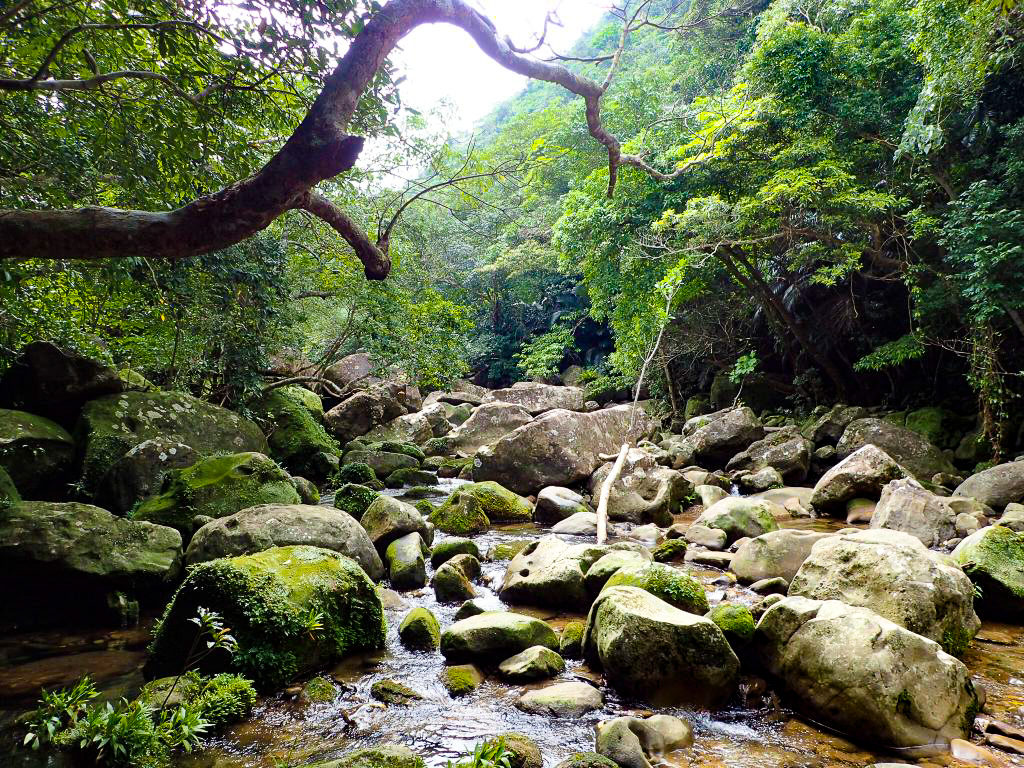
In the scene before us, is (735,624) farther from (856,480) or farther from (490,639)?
(856,480)

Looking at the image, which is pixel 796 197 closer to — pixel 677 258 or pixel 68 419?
pixel 677 258

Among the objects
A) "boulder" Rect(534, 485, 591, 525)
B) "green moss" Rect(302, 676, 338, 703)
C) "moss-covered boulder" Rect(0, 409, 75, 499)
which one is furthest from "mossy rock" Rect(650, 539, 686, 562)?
"moss-covered boulder" Rect(0, 409, 75, 499)

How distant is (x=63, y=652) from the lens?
4.89 m

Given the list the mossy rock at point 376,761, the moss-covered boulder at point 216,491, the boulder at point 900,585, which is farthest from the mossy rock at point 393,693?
the moss-covered boulder at point 216,491

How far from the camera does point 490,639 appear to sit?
472 centimetres

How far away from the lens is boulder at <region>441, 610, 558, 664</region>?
4703mm

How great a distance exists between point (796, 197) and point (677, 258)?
10.6 ft

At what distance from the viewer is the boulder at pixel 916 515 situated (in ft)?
24.0

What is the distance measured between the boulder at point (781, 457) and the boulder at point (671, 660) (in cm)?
889

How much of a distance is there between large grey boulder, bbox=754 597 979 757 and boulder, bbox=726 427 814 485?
8702mm

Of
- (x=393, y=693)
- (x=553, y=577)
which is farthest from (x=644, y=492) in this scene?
(x=393, y=693)

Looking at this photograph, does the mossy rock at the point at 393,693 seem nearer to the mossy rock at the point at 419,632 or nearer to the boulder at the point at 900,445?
the mossy rock at the point at 419,632

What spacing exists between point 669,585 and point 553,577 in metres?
1.35

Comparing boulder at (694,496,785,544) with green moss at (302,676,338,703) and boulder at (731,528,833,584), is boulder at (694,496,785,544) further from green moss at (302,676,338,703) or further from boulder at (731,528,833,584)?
green moss at (302,676,338,703)
